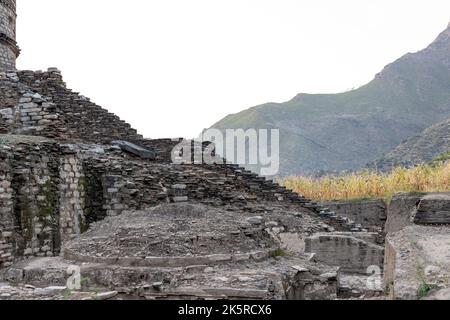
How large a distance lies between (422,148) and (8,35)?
2694 cm

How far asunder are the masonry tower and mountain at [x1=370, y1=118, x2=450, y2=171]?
23.0 m

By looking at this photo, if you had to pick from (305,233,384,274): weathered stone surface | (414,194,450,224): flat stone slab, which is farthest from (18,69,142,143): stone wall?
(414,194,450,224): flat stone slab

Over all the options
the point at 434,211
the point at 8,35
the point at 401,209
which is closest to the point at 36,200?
the point at 401,209

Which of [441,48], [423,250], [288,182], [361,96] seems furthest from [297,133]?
[423,250]

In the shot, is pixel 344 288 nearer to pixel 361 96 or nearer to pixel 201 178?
pixel 201 178

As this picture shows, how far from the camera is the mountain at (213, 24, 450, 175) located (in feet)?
161

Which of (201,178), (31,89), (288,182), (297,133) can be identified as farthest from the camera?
(297,133)

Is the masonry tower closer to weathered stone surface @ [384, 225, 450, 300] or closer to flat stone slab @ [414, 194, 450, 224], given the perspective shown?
flat stone slab @ [414, 194, 450, 224]

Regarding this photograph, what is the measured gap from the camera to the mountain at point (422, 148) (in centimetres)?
3494

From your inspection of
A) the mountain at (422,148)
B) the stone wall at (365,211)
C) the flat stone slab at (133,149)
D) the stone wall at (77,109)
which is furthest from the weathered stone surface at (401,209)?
the mountain at (422,148)

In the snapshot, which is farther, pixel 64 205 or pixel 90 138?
pixel 90 138

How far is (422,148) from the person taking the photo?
120ft
